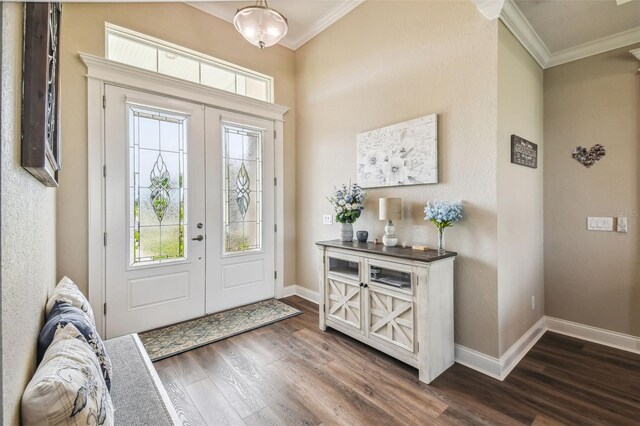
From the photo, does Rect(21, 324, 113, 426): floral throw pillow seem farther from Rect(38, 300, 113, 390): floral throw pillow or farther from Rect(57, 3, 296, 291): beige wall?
Rect(57, 3, 296, 291): beige wall

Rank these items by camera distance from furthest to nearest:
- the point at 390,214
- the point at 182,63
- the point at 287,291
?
the point at 287,291 → the point at 182,63 → the point at 390,214

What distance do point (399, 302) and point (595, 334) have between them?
2.20 m

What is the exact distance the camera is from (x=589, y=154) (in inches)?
116

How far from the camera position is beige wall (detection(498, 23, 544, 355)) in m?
2.36

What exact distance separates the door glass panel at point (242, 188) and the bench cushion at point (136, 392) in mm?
1948

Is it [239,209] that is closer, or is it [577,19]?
[577,19]

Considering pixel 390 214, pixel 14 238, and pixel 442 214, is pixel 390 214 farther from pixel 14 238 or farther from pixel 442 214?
pixel 14 238

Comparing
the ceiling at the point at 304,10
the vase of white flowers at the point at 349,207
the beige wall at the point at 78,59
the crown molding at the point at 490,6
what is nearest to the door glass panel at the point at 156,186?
the beige wall at the point at 78,59

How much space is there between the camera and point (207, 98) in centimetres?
339

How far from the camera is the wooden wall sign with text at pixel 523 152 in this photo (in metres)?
2.50


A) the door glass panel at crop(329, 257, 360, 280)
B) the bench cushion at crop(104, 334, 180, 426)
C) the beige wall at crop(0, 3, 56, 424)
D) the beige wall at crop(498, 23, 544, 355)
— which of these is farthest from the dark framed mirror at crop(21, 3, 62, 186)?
the beige wall at crop(498, 23, 544, 355)

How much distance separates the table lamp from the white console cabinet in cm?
12

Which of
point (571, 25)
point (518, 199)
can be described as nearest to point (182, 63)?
point (518, 199)

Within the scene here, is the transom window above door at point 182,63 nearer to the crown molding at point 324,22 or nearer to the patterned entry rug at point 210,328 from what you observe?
the crown molding at point 324,22
